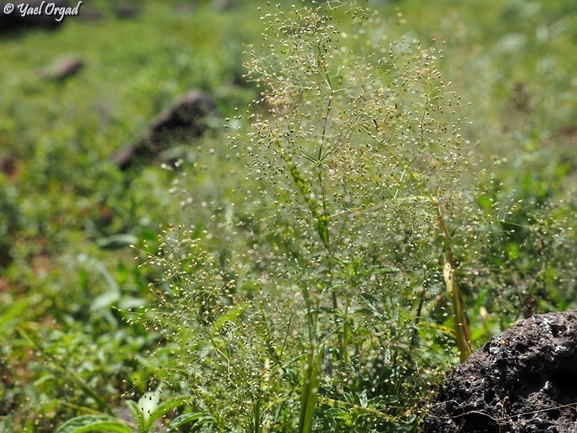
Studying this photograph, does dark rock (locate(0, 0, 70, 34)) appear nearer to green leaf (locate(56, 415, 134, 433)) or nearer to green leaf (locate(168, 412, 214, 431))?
green leaf (locate(56, 415, 134, 433))

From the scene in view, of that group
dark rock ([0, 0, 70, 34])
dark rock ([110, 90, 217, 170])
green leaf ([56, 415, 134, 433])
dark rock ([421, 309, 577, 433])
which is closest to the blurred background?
dark rock ([110, 90, 217, 170])

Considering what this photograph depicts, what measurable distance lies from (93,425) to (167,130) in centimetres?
509

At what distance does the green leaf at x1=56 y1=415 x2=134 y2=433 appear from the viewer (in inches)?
113

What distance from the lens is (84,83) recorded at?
35.2 ft

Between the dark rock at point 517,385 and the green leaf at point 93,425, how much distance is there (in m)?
1.28

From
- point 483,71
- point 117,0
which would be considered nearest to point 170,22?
point 117,0

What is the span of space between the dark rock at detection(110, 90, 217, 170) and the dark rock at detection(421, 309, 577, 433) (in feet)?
17.4

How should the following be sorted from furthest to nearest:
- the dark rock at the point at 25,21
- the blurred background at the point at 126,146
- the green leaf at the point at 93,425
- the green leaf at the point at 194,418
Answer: the dark rock at the point at 25,21, the blurred background at the point at 126,146, the green leaf at the point at 93,425, the green leaf at the point at 194,418

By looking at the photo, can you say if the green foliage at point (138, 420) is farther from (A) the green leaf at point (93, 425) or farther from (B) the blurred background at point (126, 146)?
(B) the blurred background at point (126, 146)

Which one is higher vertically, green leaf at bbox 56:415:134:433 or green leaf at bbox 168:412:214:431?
green leaf at bbox 56:415:134:433

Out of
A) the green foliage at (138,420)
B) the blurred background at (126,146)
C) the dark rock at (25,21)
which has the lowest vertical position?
the green foliage at (138,420)

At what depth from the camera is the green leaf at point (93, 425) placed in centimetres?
287

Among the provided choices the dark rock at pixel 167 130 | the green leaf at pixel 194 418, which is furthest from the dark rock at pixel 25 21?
→ the green leaf at pixel 194 418

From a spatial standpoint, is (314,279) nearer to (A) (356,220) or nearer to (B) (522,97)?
(A) (356,220)
